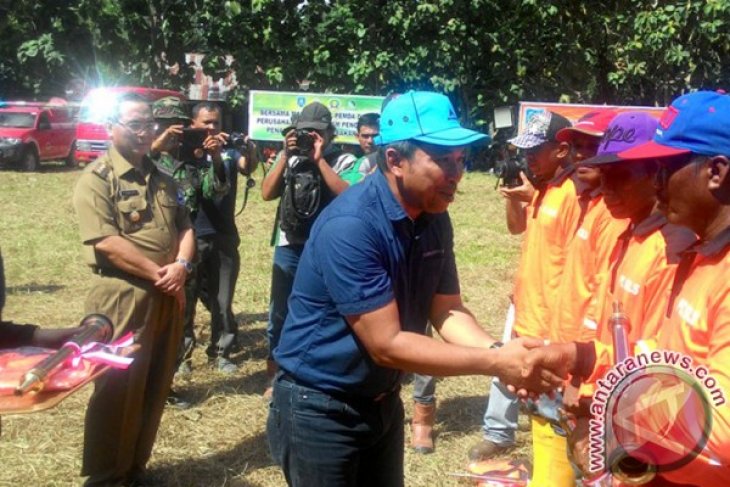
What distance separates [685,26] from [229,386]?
630 inches

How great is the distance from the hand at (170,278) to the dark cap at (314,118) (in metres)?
1.32

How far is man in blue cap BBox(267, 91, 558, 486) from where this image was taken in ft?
8.49

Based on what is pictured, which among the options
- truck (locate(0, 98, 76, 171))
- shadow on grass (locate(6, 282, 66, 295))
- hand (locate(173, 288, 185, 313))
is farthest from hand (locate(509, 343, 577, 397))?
truck (locate(0, 98, 76, 171))

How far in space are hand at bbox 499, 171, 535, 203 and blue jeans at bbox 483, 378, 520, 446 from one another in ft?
3.77

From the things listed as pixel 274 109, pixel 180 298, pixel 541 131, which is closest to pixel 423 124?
pixel 541 131

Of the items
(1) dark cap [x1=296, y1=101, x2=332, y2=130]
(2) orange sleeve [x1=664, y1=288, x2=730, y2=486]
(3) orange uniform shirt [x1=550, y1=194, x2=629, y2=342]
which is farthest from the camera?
(1) dark cap [x1=296, y1=101, x2=332, y2=130]

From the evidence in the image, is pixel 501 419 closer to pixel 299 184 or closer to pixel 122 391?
pixel 299 184

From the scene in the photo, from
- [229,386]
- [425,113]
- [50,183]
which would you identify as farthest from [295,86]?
[425,113]

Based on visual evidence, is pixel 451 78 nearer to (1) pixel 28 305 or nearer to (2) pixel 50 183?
(2) pixel 50 183

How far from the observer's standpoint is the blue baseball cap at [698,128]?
2.00 metres

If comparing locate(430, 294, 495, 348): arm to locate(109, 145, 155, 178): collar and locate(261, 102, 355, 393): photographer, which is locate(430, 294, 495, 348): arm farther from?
locate(261, 102, 355, 393): photographer

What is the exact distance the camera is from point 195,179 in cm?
608

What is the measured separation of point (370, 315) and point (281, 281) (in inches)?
122

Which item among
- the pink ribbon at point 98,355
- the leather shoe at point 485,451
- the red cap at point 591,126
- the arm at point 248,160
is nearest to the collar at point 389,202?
the pink ribbon at point 98,355
